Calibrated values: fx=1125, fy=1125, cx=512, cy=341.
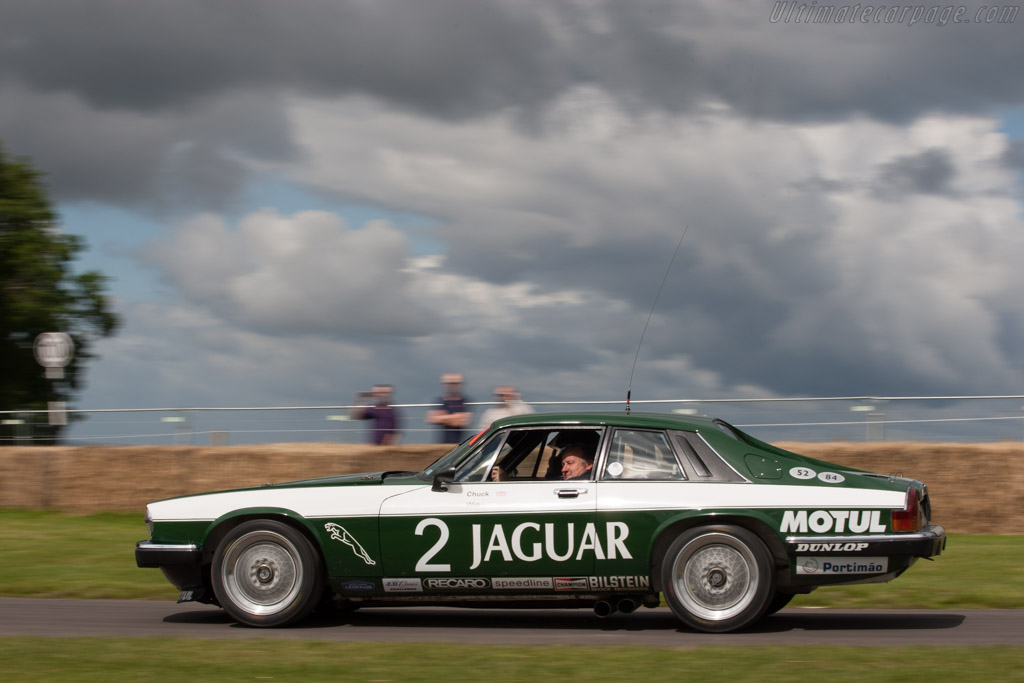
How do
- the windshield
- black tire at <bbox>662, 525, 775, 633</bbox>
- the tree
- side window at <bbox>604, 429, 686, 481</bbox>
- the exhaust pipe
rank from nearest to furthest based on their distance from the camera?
black tire at <bbox>662, 525, 775, 633</bbox> → the exhaust pipe → side window at <bbox>604, 429, 686, 481</bbox> → the windshield → the tree

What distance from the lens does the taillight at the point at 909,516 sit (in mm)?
6754

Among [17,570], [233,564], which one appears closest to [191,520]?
[233,564]

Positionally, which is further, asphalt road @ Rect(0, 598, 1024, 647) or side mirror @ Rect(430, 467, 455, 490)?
side mirror @ Rect(430, 467, 455, 490)

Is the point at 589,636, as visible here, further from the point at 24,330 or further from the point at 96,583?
the point at 24,330

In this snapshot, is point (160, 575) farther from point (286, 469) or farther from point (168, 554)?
point (286, 469)

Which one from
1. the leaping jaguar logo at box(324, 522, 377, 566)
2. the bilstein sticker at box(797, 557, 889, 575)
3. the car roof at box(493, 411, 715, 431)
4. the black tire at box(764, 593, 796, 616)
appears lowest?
the black tire at box(764, 593, 796, 616)

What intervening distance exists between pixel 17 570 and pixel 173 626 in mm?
3376

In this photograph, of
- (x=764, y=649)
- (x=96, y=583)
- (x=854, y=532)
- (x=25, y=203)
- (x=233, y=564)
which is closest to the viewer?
(x=764, y=649)

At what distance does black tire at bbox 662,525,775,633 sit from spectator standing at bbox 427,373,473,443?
21.1ft

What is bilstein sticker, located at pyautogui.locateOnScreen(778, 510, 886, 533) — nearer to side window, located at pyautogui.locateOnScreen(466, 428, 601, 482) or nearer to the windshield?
side window, located at pyautogui.locateOnScreen(466, 428, 601, 482)

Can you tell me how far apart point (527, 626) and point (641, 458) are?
1.40m

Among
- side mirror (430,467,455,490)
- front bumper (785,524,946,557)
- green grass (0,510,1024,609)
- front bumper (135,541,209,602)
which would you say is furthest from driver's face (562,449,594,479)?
green grass (0,510,1024,609)

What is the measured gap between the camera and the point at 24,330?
102ft

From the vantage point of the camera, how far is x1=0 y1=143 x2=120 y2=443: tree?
30.1m
